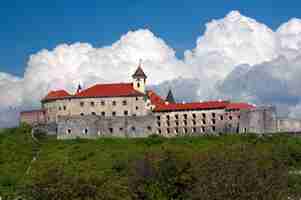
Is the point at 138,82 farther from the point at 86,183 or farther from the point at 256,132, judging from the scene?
the point at 86,183

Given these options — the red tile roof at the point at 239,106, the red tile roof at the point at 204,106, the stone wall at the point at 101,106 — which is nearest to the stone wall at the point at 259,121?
the red tile roof at the point at 239,106

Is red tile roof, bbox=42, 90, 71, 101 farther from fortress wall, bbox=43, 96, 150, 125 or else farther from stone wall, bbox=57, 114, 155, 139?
stone wall, bbox=57, 114, 155, 139

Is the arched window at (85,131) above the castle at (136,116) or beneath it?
beneath

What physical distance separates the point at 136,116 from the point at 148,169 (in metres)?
42.0

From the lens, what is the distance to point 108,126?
111 metres

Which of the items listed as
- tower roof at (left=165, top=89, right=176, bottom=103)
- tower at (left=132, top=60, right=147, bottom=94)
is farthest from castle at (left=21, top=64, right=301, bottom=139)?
tower roof at (left=165, top=89, right=176, bottom=103)

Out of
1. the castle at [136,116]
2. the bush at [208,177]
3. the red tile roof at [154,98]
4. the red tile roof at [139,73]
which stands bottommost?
the bush at [208,177]

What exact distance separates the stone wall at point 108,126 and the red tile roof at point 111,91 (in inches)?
216

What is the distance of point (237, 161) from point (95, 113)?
66.3 m

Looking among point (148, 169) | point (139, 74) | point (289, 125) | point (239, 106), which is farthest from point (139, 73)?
point (148, 169)

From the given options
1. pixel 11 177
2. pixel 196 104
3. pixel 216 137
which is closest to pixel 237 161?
pixel 11 177

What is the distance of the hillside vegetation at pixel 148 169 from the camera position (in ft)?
157

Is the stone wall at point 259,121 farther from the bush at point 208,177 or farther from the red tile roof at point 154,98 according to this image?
the bush at point 208,177

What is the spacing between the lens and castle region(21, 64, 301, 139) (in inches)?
4264
